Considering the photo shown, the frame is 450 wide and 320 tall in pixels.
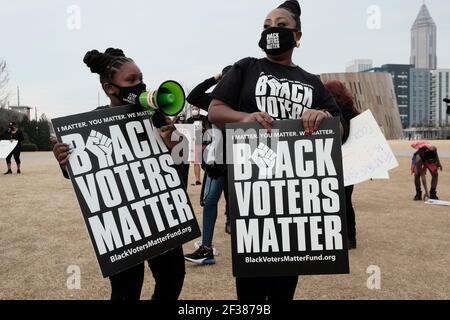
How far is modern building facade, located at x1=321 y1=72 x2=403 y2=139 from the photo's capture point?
67.1 m

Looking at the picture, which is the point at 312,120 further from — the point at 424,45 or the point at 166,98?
the point at 424,45

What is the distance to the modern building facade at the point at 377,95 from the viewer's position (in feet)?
220

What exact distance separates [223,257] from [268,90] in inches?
113

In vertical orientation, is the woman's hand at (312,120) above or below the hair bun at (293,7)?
below

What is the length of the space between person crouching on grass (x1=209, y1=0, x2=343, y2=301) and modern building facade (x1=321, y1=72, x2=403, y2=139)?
66567 mm

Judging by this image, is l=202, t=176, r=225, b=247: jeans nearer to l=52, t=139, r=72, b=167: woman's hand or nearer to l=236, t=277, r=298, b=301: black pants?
l=236, t=277, r=298, b=301: black pants

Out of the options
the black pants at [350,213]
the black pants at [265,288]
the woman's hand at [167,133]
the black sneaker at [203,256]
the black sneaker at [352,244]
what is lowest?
the black sneaker at [352,244]

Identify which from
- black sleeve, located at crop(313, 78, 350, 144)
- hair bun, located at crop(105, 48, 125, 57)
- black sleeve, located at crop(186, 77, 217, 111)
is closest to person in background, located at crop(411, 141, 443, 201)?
black sleeve, located at crop(186, 77, 217, 111)

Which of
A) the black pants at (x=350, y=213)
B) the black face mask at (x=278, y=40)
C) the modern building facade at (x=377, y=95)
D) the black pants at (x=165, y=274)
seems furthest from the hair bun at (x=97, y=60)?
the modern building facade at (x=377, y=95)

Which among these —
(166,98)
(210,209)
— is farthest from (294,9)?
(210,209)

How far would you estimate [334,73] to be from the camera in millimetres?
66500

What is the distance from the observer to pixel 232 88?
2037 mm

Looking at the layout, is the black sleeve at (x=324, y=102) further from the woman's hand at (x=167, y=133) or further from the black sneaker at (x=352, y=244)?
the black sneaker at (x=352, y=244)
